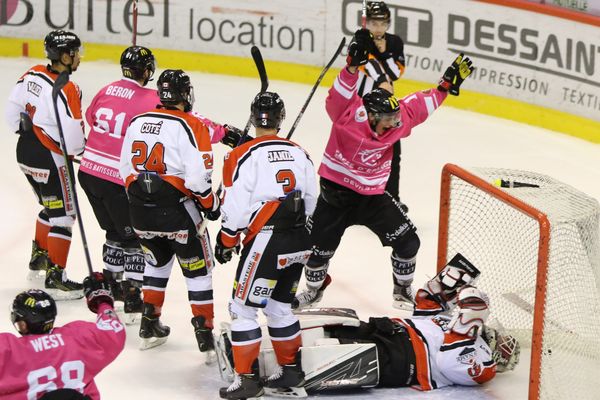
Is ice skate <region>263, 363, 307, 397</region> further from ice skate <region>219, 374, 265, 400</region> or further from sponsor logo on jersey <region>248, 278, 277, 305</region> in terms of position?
sponsor logo on jersey <region>248, 278, 277, 305</region>

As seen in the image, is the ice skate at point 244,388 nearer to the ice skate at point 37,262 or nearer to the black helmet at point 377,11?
the ice skate at point 37,262

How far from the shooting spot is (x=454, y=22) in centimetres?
892

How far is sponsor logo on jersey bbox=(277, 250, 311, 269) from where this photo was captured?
15.3 feet

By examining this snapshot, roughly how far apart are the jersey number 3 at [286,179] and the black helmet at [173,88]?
25.1 inches

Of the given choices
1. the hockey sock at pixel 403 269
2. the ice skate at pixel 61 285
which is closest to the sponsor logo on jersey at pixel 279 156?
Answer: the hockey sock at pixel 403 269

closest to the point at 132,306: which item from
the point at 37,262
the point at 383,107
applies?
the point at 37,262

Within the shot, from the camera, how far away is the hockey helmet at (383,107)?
208 inches

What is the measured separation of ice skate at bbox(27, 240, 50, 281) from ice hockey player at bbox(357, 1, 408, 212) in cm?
180

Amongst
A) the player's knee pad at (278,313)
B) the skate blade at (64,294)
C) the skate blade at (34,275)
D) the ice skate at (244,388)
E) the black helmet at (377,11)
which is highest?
the black helmet at (377,11)

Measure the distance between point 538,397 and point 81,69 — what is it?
5.83 m

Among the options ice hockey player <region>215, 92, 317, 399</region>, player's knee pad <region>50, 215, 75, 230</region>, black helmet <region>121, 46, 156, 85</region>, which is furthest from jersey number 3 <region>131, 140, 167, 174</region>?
player's knee pad <region>50, 215, 75, 230</region>

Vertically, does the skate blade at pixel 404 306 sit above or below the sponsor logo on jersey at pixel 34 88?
below

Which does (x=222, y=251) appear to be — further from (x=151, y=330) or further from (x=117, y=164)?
(x=117, y=164)

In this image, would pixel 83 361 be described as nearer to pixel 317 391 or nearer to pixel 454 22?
pixel 317 391
